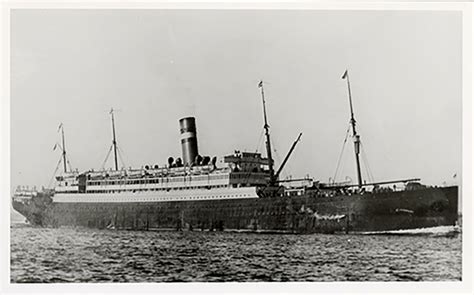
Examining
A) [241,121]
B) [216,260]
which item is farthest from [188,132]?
[216,260]

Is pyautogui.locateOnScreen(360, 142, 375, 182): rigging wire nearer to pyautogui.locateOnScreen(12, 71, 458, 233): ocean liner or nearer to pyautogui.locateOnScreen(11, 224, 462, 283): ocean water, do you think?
pyautogui.locateOnScreen(12, 71, 458, 233): ocean liner

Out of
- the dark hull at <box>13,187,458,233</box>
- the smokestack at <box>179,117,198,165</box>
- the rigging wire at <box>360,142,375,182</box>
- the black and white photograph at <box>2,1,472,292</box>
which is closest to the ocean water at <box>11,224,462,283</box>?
the black and white photograph at <box>2,1,472,292</box>

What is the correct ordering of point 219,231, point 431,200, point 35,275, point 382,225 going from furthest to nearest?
1. point 219,231
2. point 382,225
3. point 431,200
4. point 35,275

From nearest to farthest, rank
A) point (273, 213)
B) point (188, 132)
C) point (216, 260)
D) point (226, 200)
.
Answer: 1. point (216, 260)
2. point (188, 132)
3. point (273, 213)
4. point (226, 200)

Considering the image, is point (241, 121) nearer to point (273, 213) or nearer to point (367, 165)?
point (367, 165)

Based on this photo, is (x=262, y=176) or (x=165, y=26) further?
(x=262, y=176)
